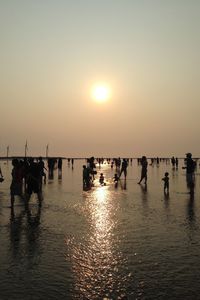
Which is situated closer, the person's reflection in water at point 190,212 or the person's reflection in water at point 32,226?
the person's reflection in water at point 32,226

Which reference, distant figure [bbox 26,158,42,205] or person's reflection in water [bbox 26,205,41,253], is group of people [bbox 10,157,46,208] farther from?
person's reflection in water [bbox 26,205,41,253]

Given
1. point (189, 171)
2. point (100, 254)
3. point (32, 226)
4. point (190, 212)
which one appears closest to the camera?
point (100, 254)

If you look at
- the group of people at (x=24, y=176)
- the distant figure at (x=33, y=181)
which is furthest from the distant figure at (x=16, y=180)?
the distant figure at (x=33, y=181)

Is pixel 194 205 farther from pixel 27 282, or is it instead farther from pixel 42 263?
pixel 27 282

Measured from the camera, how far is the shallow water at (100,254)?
5.62m

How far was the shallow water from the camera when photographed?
5625 millimetres

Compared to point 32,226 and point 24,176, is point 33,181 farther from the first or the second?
point 32,226

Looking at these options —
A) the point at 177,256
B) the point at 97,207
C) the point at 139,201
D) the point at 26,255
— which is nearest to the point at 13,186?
the point at 97,207

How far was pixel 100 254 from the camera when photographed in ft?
24.8

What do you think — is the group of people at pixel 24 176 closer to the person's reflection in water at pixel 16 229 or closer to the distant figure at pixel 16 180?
the distant figure at pixel 16 180

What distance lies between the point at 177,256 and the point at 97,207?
287 inches

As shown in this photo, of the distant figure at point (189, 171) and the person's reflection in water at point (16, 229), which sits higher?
the distant figure at point (189, 171)

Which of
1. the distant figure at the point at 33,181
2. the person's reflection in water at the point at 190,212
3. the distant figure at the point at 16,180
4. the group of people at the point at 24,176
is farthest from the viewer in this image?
the distant figure at the point at 33,181

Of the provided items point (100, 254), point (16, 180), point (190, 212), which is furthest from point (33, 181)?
point (100, 254)
